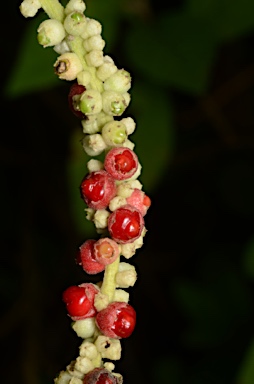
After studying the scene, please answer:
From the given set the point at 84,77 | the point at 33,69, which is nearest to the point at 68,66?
the point at 84,77

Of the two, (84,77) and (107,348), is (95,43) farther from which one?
(107,348)

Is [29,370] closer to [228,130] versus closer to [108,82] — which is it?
[228,130]

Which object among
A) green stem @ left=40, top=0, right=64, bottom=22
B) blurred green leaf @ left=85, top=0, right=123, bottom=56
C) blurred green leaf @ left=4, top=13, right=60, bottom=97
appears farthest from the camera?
blurred green leaf @ left=85, top=0, right=123, bottom=56

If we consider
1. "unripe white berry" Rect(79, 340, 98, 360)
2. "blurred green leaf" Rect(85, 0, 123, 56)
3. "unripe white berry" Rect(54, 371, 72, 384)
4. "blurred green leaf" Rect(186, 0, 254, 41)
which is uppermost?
"blurred green leaf" Rect(186, 0, 254, 41)

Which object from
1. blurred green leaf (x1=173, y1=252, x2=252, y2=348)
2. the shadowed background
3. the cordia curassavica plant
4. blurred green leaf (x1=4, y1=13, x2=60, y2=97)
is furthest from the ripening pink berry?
blurred green leaf (x1=173, y1=252, x2=252, y2=348)

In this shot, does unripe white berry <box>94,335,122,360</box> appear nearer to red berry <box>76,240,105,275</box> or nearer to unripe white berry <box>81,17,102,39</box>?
red berry <box>76,240,105,275</box>

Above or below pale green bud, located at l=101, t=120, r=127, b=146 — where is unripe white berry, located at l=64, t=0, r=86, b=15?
above

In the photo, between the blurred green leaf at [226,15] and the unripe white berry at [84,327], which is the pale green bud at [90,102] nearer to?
the unripe white berry at [84,327]

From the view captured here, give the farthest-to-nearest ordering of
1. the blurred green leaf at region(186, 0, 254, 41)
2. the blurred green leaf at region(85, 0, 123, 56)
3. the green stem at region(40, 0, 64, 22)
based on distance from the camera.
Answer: the blurred green leaf at region(186, 0, 254, 41)
the blurred green leaf at region(85, 0, 123, 56)
the green stem at region(40, 0, 64, 22)
